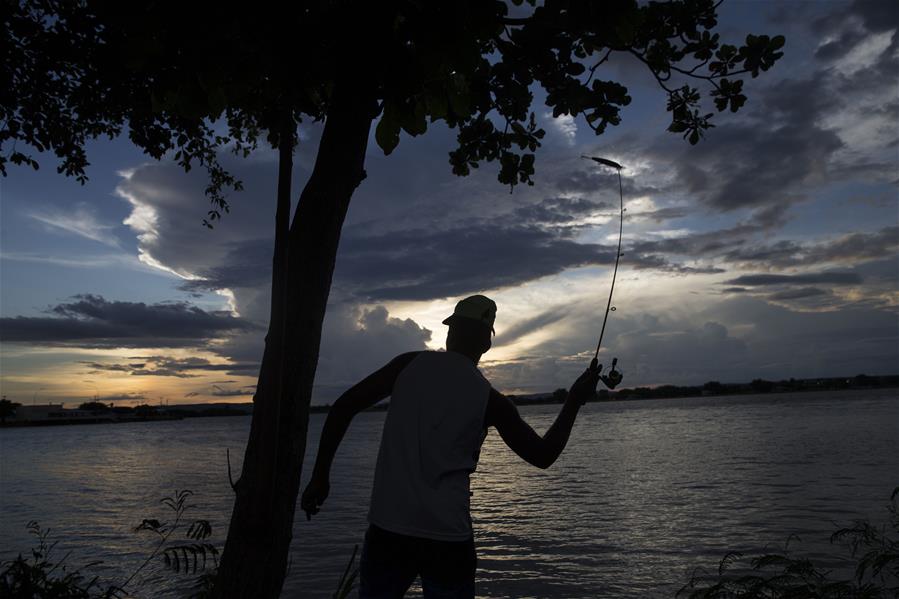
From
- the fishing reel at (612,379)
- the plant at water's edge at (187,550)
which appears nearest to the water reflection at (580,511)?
the plant at water's edge at (187,550)

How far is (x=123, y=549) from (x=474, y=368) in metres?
17.4

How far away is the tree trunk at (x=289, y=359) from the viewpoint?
3.12 m

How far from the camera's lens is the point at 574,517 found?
65.1ft

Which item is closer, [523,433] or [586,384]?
[523,433]

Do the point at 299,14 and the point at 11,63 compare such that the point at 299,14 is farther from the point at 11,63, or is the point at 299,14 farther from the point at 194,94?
the point at 11,63

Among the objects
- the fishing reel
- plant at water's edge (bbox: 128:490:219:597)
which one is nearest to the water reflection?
plant at water's edge (bbox: 128:490:219:597)

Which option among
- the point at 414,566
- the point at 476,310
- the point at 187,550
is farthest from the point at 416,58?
the point at 187,550

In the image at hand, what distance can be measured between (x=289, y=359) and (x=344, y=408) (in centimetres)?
40

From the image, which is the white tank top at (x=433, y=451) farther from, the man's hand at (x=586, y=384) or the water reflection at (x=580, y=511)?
the water reflection at (x=580, y=511)

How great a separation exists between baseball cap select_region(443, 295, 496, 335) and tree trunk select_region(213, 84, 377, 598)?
2.37ft

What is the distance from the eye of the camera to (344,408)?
341cm

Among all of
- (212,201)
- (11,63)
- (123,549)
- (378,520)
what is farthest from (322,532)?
(378,520)

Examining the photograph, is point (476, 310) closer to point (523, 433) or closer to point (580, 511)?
point (523, 433)

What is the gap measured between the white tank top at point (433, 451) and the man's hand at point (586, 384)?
2.13 feet
